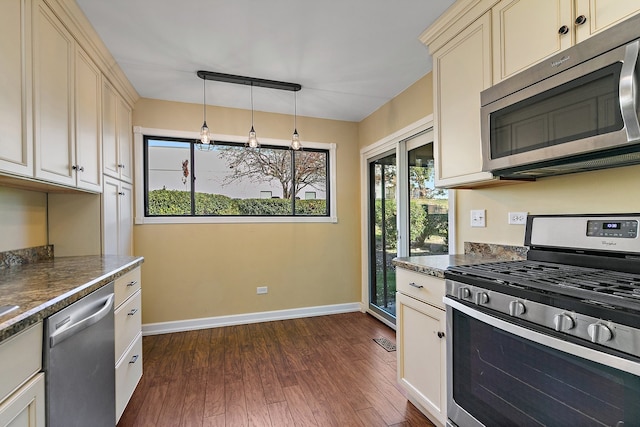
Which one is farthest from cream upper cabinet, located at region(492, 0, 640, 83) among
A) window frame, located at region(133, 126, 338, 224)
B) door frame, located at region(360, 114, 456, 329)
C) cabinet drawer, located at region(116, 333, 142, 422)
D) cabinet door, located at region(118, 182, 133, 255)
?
cabinet door, located at region(118, 182, 133, 255)

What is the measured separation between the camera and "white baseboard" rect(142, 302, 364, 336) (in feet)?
10.4

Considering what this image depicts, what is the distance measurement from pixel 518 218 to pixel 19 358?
7.99 feet

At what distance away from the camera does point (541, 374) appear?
3.61 feet

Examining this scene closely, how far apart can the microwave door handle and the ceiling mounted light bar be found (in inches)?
92.5

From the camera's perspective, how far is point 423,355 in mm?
1769

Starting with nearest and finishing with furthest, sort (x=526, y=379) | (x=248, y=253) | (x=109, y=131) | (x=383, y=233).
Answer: (x=526, y=379), (x=109, y=131), (x=248, y=253), (x=383, y=233)

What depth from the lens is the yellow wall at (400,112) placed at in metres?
2.69

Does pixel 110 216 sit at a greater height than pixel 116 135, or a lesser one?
lesser

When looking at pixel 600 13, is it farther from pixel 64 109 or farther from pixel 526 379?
pixel 64 109

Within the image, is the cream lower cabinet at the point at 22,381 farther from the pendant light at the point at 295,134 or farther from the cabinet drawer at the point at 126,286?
the pendant light at the point at 295,134

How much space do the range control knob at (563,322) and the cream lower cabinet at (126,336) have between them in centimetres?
208

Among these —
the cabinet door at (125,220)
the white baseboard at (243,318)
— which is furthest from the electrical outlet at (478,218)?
the cabinet door at (125,220)

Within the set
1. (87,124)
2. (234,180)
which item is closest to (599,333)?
(87,124)

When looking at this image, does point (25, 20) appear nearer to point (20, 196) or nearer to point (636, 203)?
point (20, 196)
